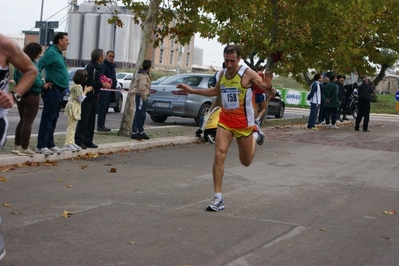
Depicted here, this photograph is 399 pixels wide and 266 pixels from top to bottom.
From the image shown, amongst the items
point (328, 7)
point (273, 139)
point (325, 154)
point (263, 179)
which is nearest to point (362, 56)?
point (328, 7)

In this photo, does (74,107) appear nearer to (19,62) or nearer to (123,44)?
(19,62)

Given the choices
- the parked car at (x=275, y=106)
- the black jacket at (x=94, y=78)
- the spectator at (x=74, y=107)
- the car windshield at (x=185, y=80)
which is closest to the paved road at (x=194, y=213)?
the spectator at (x=74, y=107)

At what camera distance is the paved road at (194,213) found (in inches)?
258

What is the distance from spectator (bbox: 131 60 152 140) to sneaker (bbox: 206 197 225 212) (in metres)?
8.32

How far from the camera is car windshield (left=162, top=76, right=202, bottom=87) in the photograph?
23906 mm

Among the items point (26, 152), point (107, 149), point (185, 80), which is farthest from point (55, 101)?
point (185, 80)

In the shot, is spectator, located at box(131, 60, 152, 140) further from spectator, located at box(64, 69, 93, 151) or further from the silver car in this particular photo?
the silver car

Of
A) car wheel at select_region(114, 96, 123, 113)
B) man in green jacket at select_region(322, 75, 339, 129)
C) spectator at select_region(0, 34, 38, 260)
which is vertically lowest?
car wheel at select_region(114, 96, 123, 113)

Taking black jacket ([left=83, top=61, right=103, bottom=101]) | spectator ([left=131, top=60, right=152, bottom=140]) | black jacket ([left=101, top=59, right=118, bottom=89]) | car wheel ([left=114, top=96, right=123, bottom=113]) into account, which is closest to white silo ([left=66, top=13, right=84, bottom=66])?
car wheel ([left=114, top=96, right=123, bottom=113])

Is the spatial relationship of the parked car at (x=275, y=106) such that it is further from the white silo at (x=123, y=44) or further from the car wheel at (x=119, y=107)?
the white silo at (x=123, y=44)

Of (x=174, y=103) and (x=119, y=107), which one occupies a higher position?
(x=174, y=103)

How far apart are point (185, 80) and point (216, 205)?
1557 centimetres

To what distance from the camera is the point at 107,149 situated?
48.5ft

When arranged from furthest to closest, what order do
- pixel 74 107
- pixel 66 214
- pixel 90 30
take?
pixel 90 30 → pixel 74 107 → pixel 66 214
